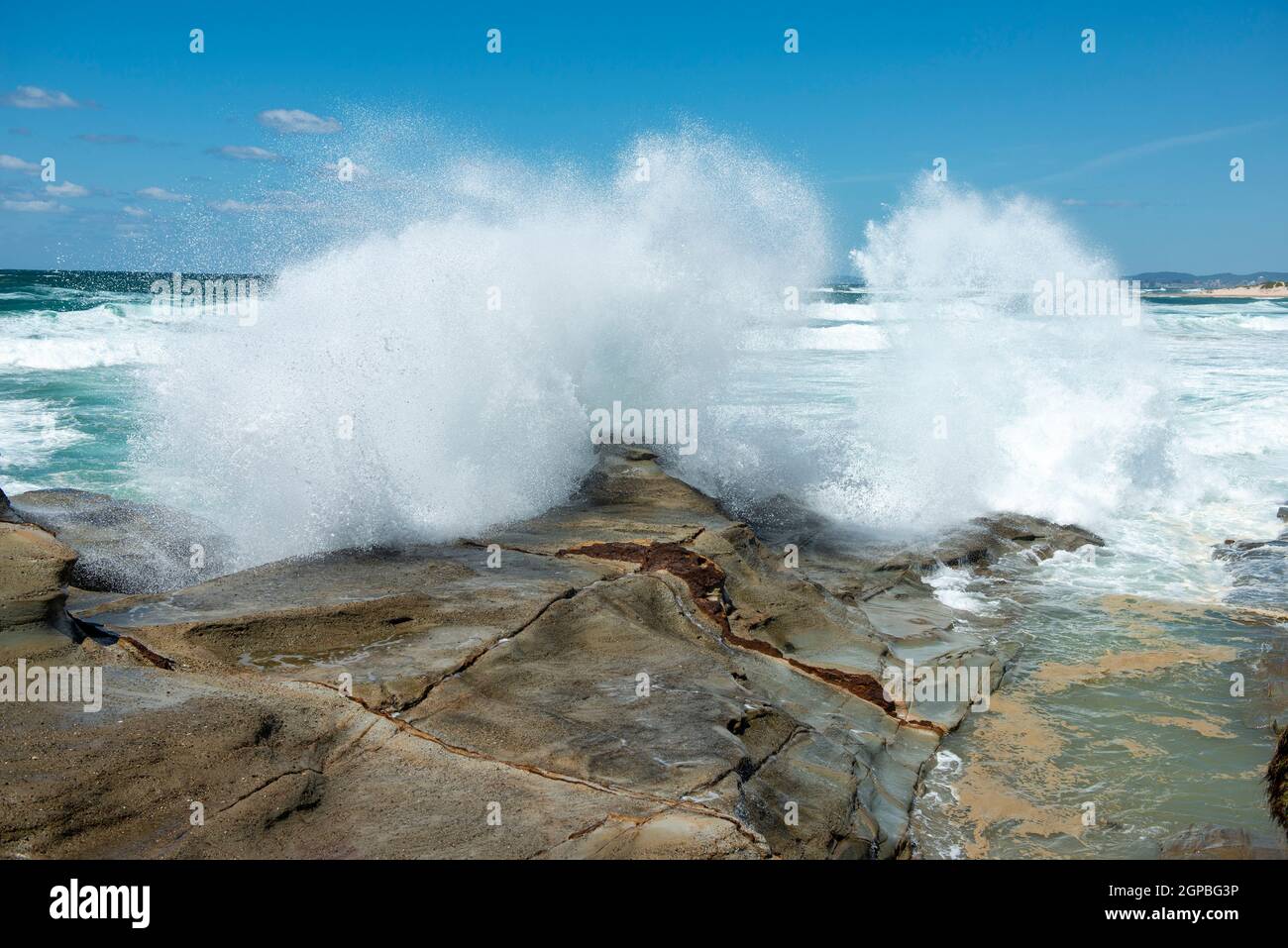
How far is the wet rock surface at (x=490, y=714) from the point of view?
133 inches

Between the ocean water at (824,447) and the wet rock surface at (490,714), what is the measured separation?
0.71m

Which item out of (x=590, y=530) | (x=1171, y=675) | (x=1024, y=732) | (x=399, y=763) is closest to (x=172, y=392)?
(x=590, y=530)

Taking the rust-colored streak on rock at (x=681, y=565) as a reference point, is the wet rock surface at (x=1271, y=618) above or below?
below

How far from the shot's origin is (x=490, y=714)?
4.29 m

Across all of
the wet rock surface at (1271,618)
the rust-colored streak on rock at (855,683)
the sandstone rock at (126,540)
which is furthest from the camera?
the sandstone rock at (126,540)

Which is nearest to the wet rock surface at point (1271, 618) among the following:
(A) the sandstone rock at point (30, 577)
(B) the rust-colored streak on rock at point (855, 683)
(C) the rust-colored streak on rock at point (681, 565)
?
(B) the rust-colored streak on rock at point (855, 683)

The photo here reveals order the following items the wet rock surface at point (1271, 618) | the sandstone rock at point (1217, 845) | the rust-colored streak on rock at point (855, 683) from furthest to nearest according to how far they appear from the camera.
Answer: the rust-colored streak on rock at point (855, 683) < the wet rock surface at point (1271, 618) < the sandstone rock at point (1217, 845)

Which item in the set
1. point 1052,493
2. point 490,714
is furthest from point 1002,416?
point 490,714

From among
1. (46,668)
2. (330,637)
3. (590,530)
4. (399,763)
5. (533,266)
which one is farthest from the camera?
(533,266)

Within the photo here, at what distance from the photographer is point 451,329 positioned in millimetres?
8930

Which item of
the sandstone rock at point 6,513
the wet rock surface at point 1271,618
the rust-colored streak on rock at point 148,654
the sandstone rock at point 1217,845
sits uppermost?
the sandstone rock at point 6,513

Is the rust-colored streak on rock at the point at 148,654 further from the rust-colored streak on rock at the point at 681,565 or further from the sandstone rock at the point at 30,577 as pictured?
the rust-colored streak on rock at the point at 681,565
